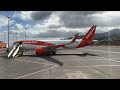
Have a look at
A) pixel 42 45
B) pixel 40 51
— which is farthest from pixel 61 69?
pixel 42 45

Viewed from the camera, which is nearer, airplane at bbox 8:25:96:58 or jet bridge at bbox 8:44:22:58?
jet bridge at bbox 8:44:22:58

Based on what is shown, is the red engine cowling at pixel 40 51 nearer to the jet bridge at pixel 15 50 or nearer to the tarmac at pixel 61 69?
the jet bridge at pixel 15 50

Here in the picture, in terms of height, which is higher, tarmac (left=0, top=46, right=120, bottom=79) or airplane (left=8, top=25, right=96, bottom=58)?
airplane (left=8, top=25, right=96, bottom=58)

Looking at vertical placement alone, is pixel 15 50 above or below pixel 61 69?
above

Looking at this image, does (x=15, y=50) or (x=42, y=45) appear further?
(x=42, y=45)

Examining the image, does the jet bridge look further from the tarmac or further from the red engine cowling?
the tarmac

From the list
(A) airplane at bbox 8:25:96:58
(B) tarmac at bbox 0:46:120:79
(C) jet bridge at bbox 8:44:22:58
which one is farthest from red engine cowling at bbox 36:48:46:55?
(B) tarmac at bbox 0:46:120:79

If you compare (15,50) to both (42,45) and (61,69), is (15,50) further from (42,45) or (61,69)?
(61,69)
